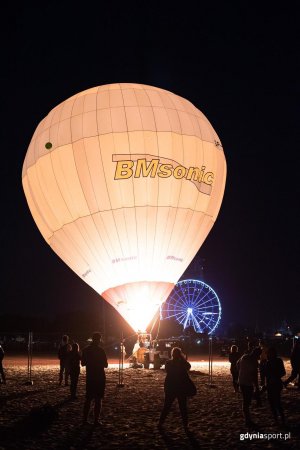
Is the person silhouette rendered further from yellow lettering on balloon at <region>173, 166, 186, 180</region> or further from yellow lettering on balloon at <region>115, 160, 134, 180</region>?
yellow lettering on balloon at <region>173, 166, 186, 180</region>

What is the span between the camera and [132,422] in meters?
10.4

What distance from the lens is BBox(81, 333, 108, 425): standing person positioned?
32.7ft

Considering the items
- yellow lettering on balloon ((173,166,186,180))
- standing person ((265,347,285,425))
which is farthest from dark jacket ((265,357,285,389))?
yellow lettering on balloon ((173,166,186,180))

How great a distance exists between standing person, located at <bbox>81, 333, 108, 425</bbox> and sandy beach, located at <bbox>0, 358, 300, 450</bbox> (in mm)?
317

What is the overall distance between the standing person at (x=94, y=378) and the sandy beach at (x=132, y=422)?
0.32 meters

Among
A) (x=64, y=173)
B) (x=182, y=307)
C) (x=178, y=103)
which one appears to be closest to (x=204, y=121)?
(x=178, y=103)

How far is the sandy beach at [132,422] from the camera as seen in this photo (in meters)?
8.59

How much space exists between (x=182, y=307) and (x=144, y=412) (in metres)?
31.4

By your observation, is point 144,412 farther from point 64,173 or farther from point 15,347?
point 15,347

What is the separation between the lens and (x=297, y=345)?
1480 cm

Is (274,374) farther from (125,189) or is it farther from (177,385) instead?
(125,189)

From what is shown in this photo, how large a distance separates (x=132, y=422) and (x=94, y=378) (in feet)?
3.88

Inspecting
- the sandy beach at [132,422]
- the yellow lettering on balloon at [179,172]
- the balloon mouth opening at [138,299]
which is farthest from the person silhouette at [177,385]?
the yellow lettering on balloon at [179,172]

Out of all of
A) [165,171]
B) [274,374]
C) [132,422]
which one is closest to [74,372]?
[132,422]
